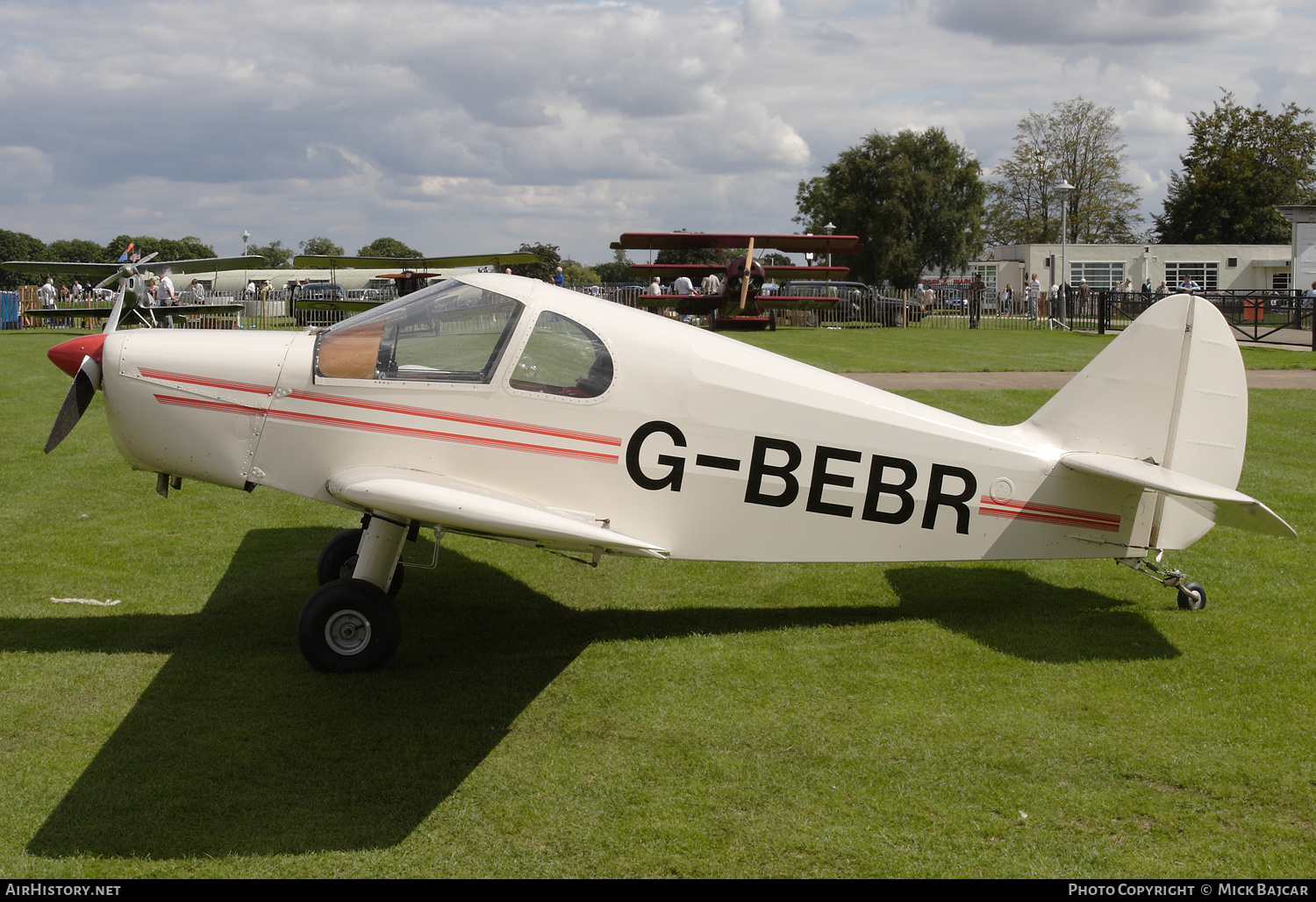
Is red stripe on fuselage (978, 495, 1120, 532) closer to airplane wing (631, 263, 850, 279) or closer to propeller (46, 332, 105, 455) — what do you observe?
propeller (46, 332, 105, 455)

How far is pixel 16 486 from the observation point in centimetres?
1002

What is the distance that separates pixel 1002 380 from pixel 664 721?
15.0 m

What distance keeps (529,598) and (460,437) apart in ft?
6.48

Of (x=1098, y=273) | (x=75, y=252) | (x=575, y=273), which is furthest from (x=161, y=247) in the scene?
(x=1098, y=273)

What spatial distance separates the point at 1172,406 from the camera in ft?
20.6

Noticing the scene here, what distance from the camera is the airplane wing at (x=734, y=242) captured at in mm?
30812

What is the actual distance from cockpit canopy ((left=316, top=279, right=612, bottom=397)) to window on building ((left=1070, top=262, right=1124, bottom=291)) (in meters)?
60.1

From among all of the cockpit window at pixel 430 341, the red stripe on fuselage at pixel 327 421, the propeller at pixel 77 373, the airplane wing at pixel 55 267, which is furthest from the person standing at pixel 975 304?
the propeller at pixel 77 373

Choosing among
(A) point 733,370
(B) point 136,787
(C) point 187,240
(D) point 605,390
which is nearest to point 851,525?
(A) point 733,370

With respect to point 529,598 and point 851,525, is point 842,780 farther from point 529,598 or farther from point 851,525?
point 529,598

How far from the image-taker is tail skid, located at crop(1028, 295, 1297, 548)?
20.5 feet

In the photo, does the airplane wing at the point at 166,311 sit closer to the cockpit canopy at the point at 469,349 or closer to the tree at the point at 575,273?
the cockpit canopy at the point at 469,349

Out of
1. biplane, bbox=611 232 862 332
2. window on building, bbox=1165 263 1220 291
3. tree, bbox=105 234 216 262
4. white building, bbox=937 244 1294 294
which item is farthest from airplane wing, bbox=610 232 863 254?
tree, bbox=105 234 216 262

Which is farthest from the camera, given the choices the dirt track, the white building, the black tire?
the white building
